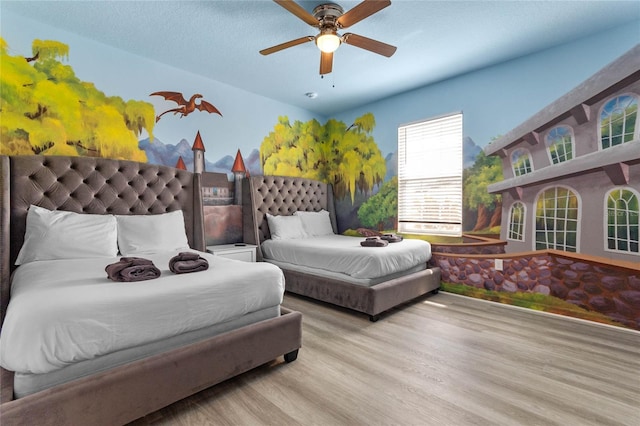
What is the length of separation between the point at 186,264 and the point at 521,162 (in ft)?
12.0

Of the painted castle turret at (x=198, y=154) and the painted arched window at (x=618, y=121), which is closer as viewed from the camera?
the painted arched window at (x=618, y=121)

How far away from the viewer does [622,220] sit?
2.82 metres

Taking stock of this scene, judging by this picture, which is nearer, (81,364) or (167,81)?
(81,364)

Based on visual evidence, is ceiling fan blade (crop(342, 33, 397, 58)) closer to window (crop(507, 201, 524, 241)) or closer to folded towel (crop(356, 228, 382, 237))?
window (crop(507, 201, 524, 241))

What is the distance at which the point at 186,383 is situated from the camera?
1661mm

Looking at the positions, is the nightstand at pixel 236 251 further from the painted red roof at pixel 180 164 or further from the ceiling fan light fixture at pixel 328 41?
the ceiling fan light fixture at pixel 328 41

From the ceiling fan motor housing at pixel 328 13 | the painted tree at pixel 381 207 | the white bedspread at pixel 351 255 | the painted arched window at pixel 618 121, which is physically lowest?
the white bedspread at pixel 351 255

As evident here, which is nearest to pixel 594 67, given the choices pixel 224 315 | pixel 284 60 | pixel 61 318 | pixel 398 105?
pixel 398 105

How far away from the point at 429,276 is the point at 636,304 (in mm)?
1825

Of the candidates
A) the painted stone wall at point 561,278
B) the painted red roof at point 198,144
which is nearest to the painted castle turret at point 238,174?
the painted red roof at point 198,144

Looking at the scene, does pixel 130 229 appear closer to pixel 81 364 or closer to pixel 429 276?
pixel 81 364

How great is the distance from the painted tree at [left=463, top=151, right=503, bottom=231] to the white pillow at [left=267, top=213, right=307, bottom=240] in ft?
7.60

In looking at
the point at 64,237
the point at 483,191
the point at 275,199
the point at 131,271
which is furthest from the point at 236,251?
the point at 483,191

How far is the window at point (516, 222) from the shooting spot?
3486mm
